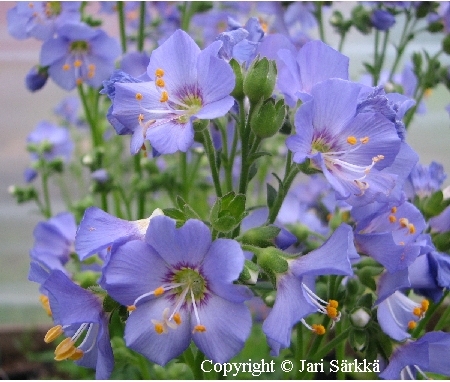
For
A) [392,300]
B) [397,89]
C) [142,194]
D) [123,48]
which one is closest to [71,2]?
[123,48]

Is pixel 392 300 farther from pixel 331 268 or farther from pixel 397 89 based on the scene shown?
pixel 397 89

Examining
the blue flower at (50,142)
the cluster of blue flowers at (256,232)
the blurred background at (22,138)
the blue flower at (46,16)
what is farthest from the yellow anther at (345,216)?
the blurred background at (22,138)

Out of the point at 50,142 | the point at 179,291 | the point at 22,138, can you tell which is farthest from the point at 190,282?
the point at 22,138

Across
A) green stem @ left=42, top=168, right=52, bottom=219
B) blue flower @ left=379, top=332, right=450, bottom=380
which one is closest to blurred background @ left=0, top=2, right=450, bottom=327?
green stem @ left=42, top=168, right=52, bottom=219

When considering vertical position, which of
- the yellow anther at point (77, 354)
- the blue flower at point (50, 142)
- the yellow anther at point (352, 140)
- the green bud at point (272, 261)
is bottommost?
the blue flower at point (50, 142)

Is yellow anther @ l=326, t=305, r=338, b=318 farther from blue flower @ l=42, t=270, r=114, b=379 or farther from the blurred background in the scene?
the blurred background

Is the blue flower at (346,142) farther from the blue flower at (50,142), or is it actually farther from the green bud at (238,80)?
the blue flower at (50,142)
